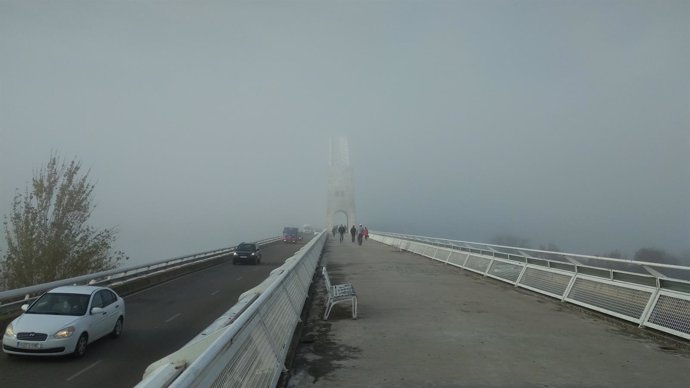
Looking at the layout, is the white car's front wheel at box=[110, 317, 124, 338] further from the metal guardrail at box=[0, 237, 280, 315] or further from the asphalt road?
the metal guardrail at box=[0, 237, 280, 315]

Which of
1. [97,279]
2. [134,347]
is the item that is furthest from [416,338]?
[97,279]

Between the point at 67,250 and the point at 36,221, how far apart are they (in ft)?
6.66

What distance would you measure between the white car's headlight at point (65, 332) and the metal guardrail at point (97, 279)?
4350 millimetres

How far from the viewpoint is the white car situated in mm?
9328

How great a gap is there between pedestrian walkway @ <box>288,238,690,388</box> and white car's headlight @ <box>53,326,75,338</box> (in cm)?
448

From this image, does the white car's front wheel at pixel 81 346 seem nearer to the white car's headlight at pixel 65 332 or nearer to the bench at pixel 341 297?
the white car's headlight at pixel 65 332

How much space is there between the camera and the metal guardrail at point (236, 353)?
3576 millimetres

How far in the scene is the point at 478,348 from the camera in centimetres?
829

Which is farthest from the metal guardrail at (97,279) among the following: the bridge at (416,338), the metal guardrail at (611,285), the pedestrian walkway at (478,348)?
the metal guardrail at (611,285)

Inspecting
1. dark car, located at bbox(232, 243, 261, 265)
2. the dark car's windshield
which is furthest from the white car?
dark car, located at bbox(232, 243, 261, 265)

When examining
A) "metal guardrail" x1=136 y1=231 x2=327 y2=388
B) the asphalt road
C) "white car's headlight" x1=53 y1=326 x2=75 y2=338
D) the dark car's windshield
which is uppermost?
"metal guardrail" x1=136 y1=231 x2=327 y2=388

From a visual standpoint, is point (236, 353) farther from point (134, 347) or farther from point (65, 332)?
point (134, 347)

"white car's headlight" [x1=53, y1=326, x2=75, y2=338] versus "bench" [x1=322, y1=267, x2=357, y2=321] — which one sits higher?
"bench" [x1=322, y1=267, x2=357, y2=321]

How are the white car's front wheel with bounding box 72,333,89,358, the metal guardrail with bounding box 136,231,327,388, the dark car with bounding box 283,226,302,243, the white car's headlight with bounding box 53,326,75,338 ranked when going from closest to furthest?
the metal guardrail with bounding box 136,231,327,388, the white car's headlight with bounding box 53,326,75,338, the white car's front wheel with bounding box 72,333,89,358, the dark car with bounding box 283,226,302,243
